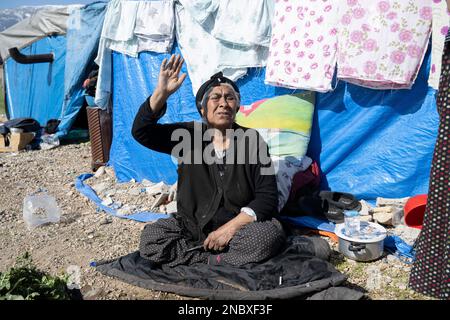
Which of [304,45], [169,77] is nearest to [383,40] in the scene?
[304,45]

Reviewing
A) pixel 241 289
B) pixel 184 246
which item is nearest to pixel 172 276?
pixel 184 246

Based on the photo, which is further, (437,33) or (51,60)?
(51,60)

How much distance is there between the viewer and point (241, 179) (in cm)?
281

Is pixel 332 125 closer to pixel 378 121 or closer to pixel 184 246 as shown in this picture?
pixel 378 121

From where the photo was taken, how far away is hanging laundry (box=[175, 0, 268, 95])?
4.05 metres

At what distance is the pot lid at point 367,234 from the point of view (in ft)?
9.61

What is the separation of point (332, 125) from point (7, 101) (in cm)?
813

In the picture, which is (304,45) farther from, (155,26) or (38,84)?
(38,84)

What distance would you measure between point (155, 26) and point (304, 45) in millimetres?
1813

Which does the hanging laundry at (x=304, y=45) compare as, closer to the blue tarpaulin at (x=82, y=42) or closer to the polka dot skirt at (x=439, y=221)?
the polka dot skirt at (x=439, y=221)

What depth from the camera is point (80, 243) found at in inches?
139

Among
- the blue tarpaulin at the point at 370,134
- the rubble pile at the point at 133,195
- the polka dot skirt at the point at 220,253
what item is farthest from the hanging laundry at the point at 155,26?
the polka dot skirt at the point at 220,253

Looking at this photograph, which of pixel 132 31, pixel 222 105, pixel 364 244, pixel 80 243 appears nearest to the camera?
pixel 222 105

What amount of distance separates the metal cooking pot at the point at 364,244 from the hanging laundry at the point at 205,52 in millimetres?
1885
